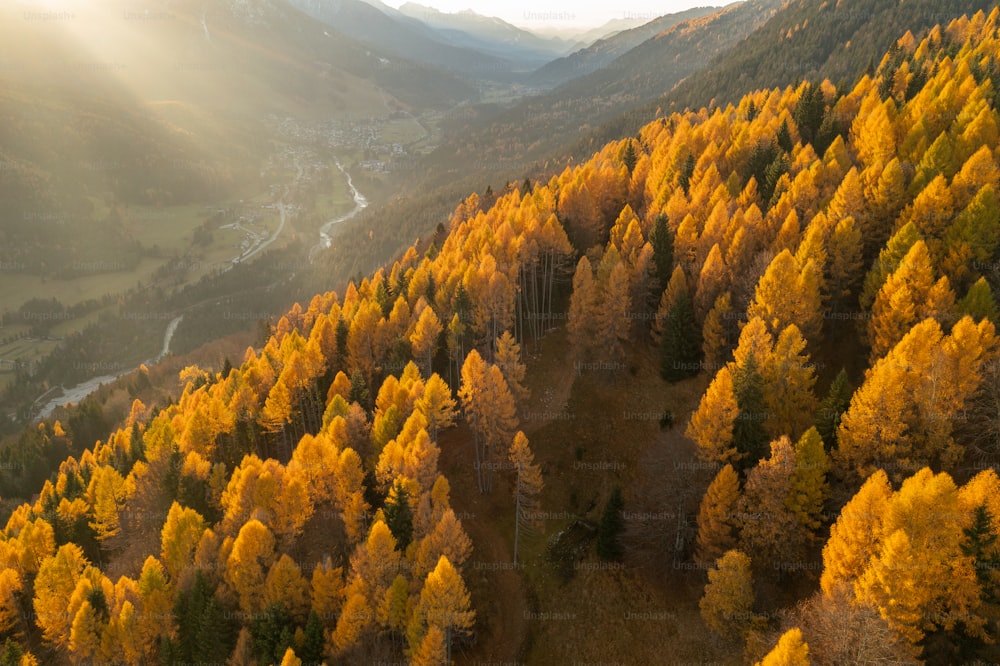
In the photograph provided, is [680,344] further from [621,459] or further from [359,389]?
[359,389]

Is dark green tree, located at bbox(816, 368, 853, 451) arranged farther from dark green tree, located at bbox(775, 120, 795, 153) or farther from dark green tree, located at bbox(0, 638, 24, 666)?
dark green tree, located at bbox(0, 638, 24, 666)

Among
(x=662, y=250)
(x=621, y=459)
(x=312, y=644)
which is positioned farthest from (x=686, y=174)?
(x=312, y=644)

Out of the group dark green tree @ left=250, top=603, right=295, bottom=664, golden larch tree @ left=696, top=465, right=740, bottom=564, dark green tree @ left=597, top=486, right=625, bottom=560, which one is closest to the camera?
dark green tree @ left=250, top=603, right=295, bottom=664

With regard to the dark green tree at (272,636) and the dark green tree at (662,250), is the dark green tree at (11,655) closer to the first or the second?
the dark green tree at (272,636)

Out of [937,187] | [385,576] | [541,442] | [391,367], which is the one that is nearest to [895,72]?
[937,187]

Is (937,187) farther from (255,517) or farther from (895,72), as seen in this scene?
(255,517)

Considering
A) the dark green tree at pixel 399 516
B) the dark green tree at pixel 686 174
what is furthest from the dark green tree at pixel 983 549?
the dark green tree at pixel 686 174

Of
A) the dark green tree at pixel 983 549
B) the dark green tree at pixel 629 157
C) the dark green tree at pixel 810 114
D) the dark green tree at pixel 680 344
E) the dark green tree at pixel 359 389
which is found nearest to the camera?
the dark green tree at pixel 983 549

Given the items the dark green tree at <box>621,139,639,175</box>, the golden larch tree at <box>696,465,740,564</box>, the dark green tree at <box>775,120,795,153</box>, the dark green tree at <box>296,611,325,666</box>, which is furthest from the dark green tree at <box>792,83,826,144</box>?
the dark green tree at <box>296,611,325,666</box>
